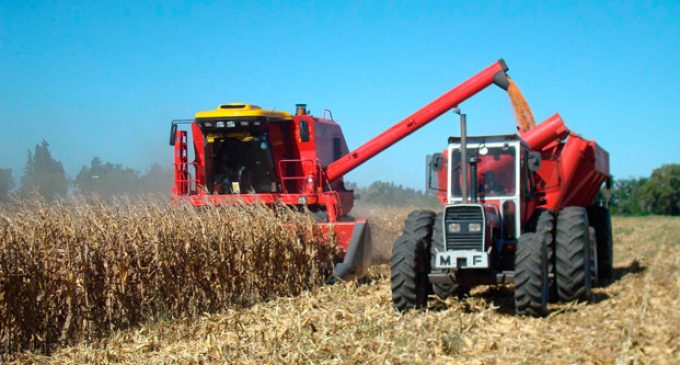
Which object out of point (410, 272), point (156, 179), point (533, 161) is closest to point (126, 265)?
point (410, 272)

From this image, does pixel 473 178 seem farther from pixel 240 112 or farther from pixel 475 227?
pixel 240 112

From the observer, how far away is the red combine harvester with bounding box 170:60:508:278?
13.2 m

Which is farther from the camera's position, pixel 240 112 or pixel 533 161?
pixel 240 112

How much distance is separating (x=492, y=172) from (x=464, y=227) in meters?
1.31

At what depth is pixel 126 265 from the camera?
345 inches

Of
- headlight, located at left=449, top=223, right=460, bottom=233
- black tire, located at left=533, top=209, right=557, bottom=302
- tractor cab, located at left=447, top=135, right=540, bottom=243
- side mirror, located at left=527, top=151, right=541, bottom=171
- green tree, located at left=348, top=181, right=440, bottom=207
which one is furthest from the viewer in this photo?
green tree, located at left=348, top=181, right=440, bottom=207

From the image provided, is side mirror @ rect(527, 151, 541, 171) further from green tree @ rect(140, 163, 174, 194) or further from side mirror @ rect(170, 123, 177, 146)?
green tree @ rect(140, 163, 174, 194)

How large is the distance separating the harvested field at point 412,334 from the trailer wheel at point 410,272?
169mm

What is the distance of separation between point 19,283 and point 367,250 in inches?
227

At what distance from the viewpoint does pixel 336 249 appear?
1188 cm

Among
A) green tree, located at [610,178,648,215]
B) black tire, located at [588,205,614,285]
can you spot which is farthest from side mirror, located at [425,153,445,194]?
green tree, located at [610,178,648,215]

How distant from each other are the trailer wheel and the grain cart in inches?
0.4

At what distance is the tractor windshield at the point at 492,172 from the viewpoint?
9586mm

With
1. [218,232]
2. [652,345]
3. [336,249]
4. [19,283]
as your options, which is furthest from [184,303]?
[652,345]
